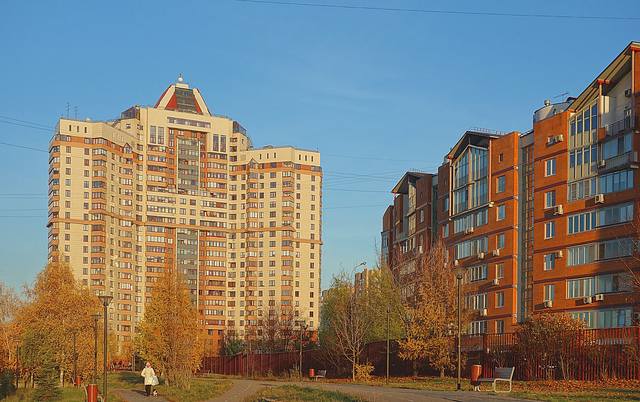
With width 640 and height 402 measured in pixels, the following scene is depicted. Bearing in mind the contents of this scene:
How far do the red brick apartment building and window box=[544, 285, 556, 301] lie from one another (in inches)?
5.2

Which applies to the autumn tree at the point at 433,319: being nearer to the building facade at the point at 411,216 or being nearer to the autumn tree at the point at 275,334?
the building facade at the point at 411,216

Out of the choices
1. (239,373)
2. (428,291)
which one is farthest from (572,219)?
(239,373)

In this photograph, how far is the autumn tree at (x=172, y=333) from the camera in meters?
45.4

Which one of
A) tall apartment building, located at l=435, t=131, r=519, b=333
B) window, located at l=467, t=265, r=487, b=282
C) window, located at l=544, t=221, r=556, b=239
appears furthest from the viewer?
window, located at l=467, t=265, r=487, b=282

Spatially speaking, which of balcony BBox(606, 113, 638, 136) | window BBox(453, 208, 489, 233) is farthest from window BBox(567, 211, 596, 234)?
window BBox(453, 208, 489, 233)

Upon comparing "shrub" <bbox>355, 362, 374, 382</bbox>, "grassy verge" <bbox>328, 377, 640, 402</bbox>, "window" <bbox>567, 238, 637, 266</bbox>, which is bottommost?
"shrub" <bbox>355, 362, 374, 382</bbox>

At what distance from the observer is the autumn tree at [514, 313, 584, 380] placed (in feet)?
114

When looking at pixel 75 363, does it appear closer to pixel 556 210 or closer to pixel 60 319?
pixel 60 319

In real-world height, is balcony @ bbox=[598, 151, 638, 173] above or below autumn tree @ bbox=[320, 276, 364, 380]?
above

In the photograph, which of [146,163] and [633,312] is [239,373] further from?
[146,163]

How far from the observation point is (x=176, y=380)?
1745 inches

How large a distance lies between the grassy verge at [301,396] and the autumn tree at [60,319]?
2211cm

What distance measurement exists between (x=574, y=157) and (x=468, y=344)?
71.4ft

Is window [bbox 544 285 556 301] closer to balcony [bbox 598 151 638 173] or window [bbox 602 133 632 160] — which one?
balcony [bbox 598 151 638 173]
